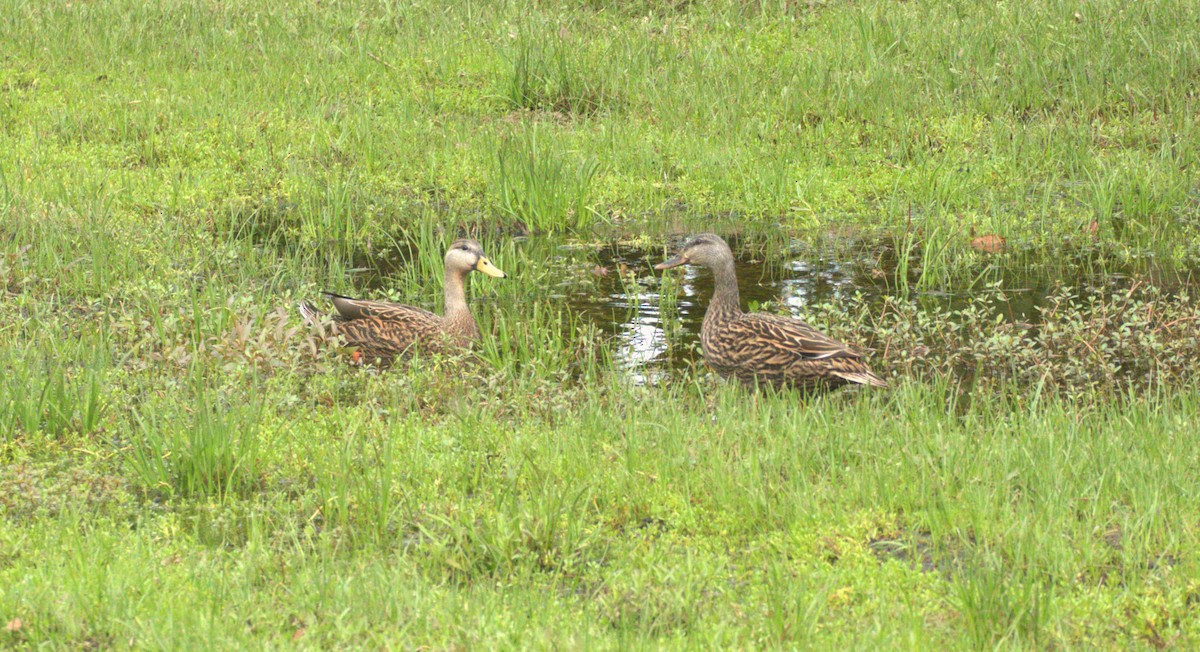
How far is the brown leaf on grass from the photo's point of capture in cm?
980

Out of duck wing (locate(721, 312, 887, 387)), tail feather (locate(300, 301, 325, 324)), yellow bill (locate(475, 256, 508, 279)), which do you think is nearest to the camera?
duck wing (locate(721, 312, 887, 387))

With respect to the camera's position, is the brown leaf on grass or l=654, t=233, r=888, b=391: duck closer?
l=654, t=233, r=888, b=391: duck

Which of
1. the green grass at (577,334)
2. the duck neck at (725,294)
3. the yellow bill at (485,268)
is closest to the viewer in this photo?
the green grass at (577,334)

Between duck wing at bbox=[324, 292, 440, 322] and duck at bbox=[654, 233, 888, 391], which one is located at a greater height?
duck at bbox=[654, 233, 888, 391]

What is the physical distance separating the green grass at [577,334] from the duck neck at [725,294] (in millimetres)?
417

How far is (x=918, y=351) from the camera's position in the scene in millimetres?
7527

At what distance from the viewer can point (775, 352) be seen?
7301 millimetres

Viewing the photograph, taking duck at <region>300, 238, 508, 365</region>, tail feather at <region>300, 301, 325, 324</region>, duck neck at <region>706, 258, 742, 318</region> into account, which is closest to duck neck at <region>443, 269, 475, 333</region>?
duck at <region>300, 238, 508, 365</region>

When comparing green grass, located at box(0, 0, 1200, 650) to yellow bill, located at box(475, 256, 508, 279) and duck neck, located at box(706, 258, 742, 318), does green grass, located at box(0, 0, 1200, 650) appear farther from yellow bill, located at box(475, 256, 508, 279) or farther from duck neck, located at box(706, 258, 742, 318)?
duck neck, located at box(706, 258, 742, 318)

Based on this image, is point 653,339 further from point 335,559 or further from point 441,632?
point 441,632

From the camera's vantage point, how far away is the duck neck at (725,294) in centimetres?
794

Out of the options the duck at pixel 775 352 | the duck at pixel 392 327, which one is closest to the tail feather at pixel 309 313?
the duck at pixel 392 327

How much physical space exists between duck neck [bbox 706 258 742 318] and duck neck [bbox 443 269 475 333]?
1.49 m

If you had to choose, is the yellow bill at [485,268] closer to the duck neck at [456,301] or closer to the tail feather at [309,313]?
the duck neck at [456,301]
